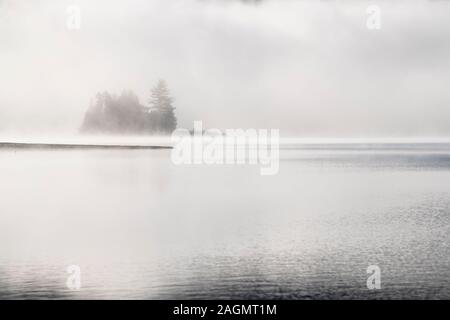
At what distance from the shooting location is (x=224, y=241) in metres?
53.3

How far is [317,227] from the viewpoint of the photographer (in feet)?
206

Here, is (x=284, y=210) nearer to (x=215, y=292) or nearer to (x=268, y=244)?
(x=268, y=244)

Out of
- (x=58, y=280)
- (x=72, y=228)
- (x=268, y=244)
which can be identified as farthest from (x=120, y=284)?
(x=72, y=228)

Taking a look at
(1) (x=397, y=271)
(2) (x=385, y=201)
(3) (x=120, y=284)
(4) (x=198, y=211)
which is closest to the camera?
(3) (x=120, y=284)

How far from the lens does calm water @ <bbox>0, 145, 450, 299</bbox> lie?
37500mm

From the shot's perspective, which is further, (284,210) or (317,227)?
(284,210)

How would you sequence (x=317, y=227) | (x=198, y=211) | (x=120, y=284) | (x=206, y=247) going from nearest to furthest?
(x=120, y=284)
(x=206, y=247)
(x=317, y=227)
(x=198, y=211)

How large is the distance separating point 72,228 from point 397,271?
110ft

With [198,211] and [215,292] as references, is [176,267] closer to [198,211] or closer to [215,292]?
[215,292]

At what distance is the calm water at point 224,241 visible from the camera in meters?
37.5

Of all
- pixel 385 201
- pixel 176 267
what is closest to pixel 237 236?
pixel 176 267

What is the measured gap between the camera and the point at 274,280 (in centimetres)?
3888

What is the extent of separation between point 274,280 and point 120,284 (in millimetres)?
9131
